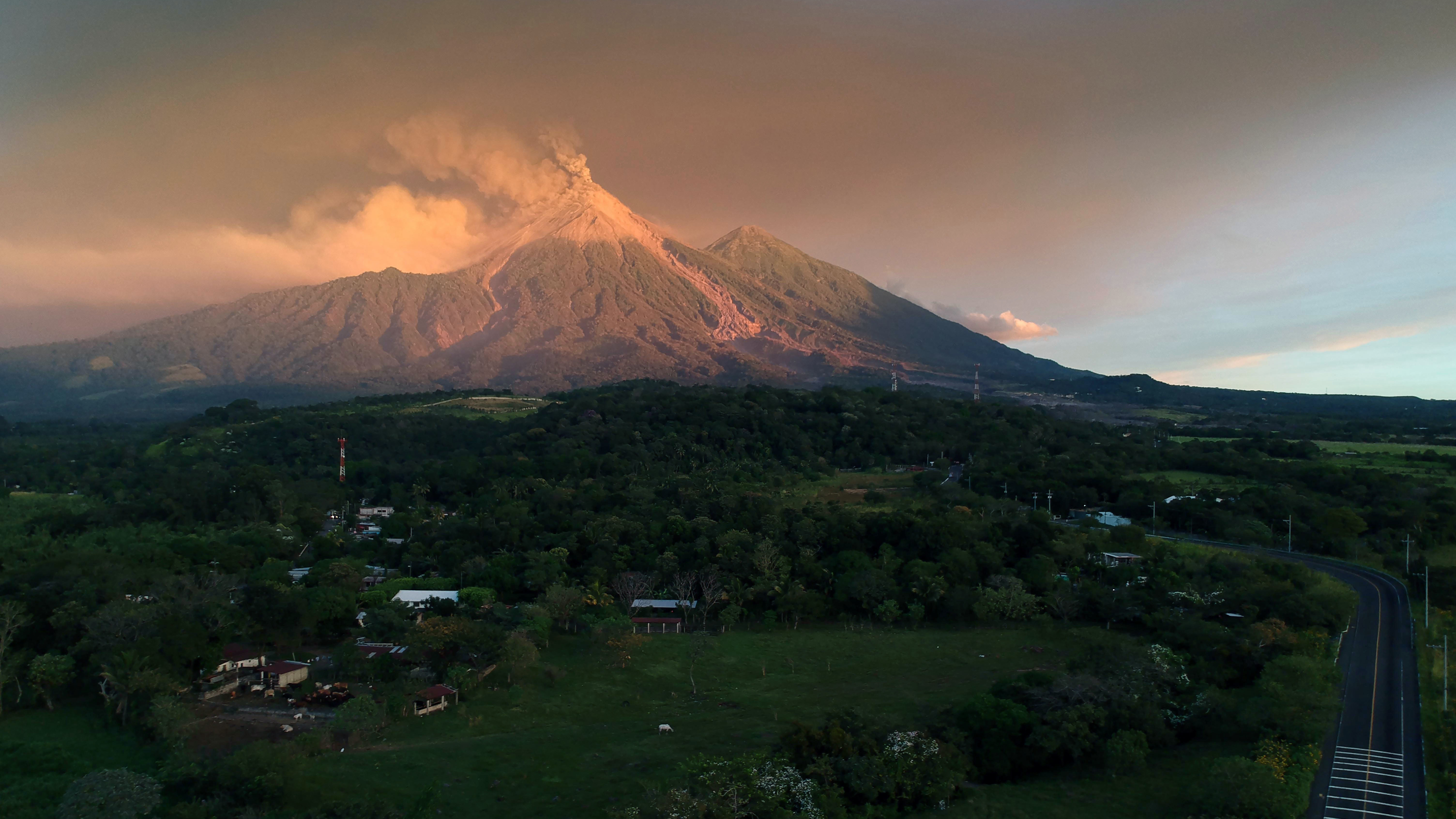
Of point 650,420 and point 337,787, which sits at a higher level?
point 650,420

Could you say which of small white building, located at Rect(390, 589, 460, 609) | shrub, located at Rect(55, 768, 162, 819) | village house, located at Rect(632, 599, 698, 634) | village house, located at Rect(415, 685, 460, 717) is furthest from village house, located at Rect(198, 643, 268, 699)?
village house, located at Rect(632, 599, 698, 634)

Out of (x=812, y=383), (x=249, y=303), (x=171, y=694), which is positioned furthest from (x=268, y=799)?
(x=249, y=303)

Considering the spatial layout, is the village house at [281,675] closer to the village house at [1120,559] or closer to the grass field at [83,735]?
the grass field at [83,735]

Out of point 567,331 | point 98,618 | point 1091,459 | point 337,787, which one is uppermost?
point 567,331

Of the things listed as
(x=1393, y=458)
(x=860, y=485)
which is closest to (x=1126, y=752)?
(x=860, y=485)

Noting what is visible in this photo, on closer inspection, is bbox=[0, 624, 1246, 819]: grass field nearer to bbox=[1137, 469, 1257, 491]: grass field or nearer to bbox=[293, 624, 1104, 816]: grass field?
bbox=[293, 624, 1104, 816]: grass field

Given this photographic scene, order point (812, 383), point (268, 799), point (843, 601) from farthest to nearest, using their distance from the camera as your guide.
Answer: point (812, 383) < point (843, 601) < point (268, 799)

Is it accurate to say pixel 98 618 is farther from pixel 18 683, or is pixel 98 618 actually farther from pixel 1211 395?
pixel 1211 395

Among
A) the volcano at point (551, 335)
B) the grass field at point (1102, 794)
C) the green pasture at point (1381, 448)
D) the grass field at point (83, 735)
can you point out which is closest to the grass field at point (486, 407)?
the volcano at point (551, 335)

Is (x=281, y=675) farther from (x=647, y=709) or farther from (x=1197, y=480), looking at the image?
(x=1197, y=480)
